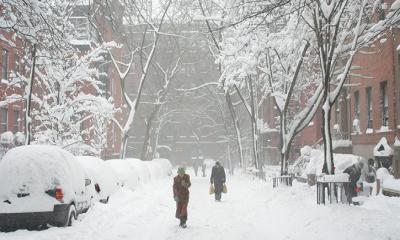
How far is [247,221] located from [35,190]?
226 inches

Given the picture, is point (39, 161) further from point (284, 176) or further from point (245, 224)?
point (284, 176)

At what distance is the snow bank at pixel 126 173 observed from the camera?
22.5m

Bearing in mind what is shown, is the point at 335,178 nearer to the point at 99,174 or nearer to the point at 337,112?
the point at 99,174

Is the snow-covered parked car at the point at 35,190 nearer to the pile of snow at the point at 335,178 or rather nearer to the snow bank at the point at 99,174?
the snow bank at the point at 99,174

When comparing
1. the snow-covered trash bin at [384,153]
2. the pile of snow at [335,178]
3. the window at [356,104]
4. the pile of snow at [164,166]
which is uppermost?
the window at [356,104]

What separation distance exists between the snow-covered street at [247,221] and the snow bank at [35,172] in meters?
0.86

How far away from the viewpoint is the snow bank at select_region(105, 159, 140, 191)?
22.5 meters

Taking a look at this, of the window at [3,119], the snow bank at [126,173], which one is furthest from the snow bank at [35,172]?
the window at [3,119]

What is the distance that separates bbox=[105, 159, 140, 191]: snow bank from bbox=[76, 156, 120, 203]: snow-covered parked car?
4.56 metres

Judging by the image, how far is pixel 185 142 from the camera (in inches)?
3351

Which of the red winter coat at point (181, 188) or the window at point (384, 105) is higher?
the window at point (384, 105)

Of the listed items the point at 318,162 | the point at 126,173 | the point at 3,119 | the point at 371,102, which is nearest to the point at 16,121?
the point at 3,119

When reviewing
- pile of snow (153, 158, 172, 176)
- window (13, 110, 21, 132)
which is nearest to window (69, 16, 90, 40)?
window (13, 110, 21, 132)

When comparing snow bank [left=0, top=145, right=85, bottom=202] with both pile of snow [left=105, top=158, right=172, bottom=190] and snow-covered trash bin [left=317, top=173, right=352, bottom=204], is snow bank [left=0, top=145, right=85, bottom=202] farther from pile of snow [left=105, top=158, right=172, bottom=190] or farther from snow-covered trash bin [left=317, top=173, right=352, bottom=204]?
pile of snow [left=105, top=158, right=172, bottom=190]
